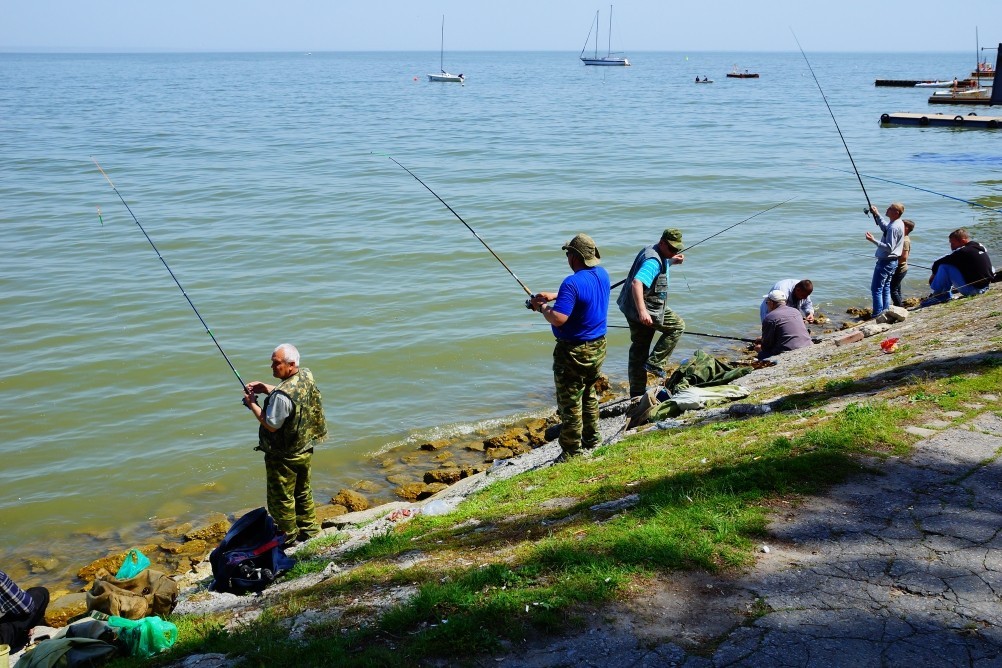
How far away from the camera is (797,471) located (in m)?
5.64

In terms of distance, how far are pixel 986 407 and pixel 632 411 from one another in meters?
3.35

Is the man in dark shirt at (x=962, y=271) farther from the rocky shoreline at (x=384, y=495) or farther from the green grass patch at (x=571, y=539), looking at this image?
the green grass patch at (x=571, y=539)

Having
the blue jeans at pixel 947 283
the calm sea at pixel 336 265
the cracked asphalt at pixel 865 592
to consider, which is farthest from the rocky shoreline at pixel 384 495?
the blue jeans at pixel 947 283

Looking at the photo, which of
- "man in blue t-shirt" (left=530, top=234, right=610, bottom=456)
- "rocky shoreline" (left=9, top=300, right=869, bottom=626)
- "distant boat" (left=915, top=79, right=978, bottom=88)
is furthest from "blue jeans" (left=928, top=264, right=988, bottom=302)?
"distant boat" (left=915, top=79, right=978, bottom=88)

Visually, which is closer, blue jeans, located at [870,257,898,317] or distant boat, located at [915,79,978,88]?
blue jeans, located at [870,257,898,317]

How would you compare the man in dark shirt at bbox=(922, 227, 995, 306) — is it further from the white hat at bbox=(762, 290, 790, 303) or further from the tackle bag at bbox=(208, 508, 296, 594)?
the tackle bag at bbox=(208, 508, 296, 594)

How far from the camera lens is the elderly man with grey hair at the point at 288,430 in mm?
6848

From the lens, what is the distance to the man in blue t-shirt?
22.9 ft

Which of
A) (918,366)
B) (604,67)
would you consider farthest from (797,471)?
(604,67)

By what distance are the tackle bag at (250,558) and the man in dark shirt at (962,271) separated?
10219mm

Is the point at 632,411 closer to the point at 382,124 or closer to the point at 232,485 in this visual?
the point at 232,485

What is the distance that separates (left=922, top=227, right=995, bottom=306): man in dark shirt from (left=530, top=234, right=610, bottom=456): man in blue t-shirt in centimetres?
762

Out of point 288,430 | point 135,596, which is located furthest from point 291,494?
point 135,596

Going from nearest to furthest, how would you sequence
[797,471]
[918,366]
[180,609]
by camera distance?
[797,471] < [180,609] < [918,366]
